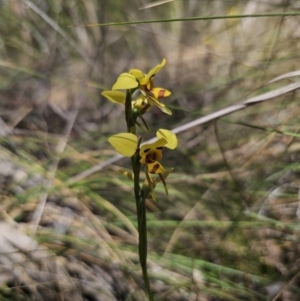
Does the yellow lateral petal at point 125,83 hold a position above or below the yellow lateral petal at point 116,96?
below

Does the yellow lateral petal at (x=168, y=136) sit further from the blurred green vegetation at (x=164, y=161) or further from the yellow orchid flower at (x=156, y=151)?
the blurred green vegetation at (x=164, y=161)

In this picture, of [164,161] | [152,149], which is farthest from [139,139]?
[164,161]

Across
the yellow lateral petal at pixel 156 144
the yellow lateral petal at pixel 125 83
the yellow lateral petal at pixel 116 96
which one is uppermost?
the yellow lateral petal at pixel 116 96

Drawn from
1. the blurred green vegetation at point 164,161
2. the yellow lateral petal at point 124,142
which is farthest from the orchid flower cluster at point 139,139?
the blurred green vegetation at point 164,161

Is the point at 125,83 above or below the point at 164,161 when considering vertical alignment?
below

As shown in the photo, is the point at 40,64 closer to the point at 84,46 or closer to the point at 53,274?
the point at 84,46

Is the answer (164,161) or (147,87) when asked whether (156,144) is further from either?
(164,161)

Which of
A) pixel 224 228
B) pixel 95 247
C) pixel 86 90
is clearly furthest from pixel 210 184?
pixel 86 90
